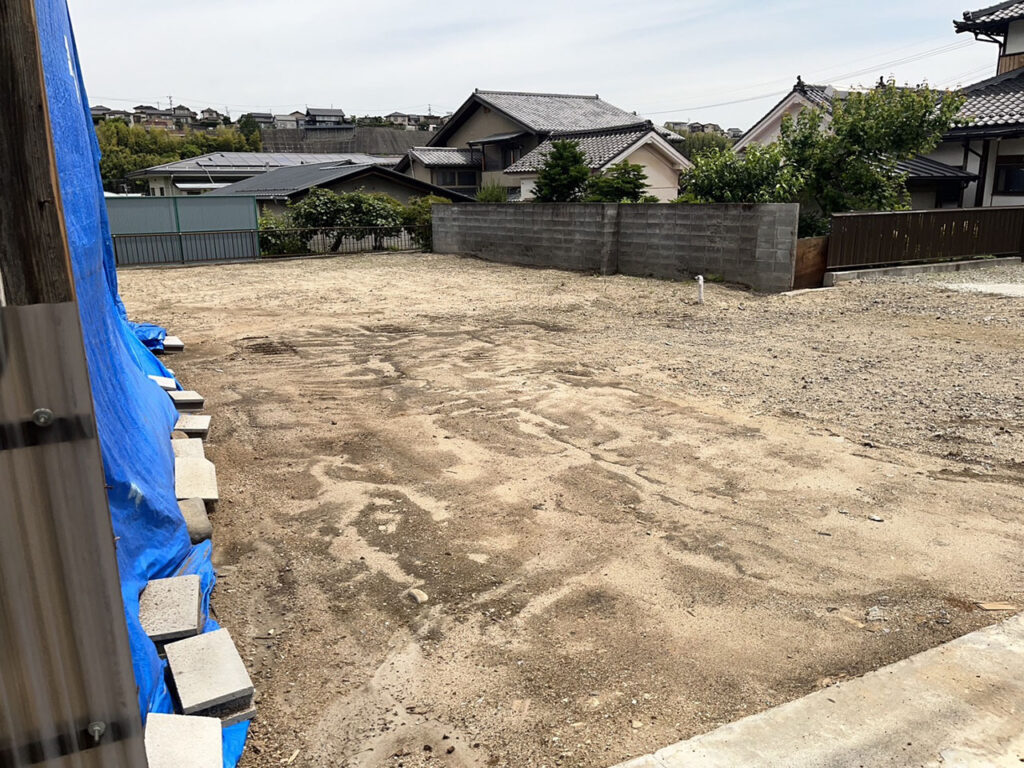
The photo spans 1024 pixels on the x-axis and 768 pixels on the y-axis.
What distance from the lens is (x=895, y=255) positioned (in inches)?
524

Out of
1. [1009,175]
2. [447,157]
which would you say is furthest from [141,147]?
[1009,175]

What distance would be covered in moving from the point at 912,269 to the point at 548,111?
19.9 m

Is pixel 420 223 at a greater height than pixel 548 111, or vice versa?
pixel 548 111

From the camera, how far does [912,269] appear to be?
13.4 m

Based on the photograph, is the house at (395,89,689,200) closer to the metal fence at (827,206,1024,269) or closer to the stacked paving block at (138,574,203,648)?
the metal fence at (827,206,1024,269)

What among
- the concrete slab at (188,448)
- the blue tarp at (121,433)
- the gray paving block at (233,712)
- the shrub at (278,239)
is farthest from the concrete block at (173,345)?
the shrub at (278,239)

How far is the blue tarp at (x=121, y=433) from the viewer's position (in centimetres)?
267

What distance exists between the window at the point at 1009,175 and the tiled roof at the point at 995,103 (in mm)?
1205

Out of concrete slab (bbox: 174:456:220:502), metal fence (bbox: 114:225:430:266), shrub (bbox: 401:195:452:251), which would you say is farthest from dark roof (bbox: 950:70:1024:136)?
concrete slab (bbox: 174:456:220:502)

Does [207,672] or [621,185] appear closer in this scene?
[207,672]

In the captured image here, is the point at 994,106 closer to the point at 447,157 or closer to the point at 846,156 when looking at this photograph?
the point at 846,156

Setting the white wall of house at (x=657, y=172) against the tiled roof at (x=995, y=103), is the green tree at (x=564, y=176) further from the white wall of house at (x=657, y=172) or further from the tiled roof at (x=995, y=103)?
the tiled roof at (x=995, y=103)

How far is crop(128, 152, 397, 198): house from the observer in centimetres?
3262

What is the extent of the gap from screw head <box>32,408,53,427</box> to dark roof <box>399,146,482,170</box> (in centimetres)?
3050
